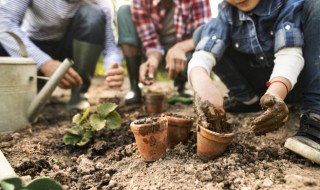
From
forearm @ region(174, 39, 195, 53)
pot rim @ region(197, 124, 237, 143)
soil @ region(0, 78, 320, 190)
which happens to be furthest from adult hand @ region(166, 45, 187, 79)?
pot rim @ region(197, 124, 237, 143)

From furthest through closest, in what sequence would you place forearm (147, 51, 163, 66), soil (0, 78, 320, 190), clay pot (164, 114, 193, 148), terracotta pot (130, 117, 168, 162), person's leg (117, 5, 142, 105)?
person's leg (117, 5, 142, 105), forearm (147, 51, 163, 66), clay pot (164, 114, 193, 148), terracotta pot (130, 117, 168, 162), soil (0, 78, 320, 190)

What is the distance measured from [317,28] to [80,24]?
1905 millimetres

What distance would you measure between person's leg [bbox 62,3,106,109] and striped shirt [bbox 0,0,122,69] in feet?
0.22

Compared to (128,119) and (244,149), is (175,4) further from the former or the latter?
(244,149)

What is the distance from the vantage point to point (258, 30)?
1892mm

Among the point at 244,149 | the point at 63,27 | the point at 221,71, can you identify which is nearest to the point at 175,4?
the point at 221,71

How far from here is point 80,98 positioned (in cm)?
291

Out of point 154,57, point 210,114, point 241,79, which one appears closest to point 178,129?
point 210,114

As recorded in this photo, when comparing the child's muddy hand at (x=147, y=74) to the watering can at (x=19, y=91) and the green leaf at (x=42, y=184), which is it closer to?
the watering can at (x=19, y=91)

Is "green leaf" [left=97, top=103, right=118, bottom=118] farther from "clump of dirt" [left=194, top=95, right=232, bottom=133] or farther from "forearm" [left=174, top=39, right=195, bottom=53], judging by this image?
"forearm" [left=174, top=39, right=195, bottom=53]

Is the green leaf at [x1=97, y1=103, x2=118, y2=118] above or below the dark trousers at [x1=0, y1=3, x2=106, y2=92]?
below

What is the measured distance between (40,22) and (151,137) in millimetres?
1838

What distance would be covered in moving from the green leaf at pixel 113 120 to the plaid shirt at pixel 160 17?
1.14m

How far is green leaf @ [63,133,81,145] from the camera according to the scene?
178 centimetres
